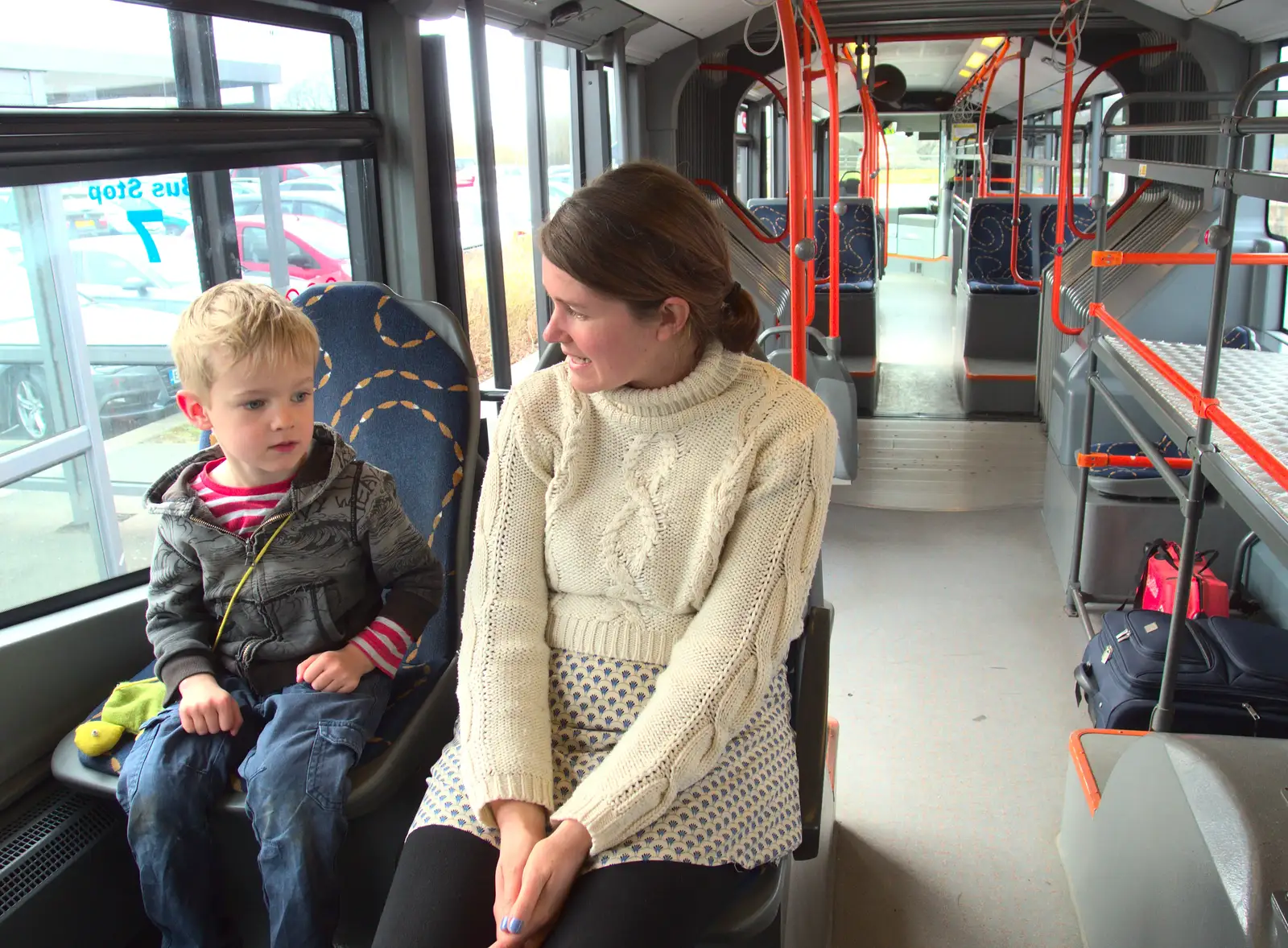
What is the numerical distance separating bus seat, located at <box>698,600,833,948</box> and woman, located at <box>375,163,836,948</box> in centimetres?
3

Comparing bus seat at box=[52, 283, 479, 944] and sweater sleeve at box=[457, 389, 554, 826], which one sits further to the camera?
bus seat at box=[52, 283, 479, 944]

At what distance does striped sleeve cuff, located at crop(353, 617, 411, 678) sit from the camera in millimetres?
1775

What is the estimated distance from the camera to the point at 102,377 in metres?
2.13

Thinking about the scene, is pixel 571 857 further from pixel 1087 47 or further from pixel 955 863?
pixel 1087 47

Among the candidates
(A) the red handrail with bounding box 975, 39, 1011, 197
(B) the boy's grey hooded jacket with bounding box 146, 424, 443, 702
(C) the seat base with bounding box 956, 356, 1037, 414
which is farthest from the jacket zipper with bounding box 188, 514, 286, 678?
(A) the red handrail with bounding box 975, 39, 1011, 197

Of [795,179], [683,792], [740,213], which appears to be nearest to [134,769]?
[683,792]

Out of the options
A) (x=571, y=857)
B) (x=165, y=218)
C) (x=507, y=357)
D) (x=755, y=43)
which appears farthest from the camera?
(x=755, y=43)

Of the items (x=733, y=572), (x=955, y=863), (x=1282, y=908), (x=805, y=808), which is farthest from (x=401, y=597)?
(x=955, y=863)

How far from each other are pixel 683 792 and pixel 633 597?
0.30 meters

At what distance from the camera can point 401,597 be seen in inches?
71.9

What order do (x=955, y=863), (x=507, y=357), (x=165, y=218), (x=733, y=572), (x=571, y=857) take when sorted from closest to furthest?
1. (x=571, y=857)
2. (x=733, y=572)
3. (x=165, y=218)
4. (x=955, y=863)
5. (x=507, y=357)

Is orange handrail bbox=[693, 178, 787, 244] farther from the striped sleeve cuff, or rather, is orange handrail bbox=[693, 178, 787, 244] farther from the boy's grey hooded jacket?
the striped sleeve cuff

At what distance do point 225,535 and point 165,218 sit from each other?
81 centimetres

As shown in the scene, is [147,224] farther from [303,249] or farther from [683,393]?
[683,393]
